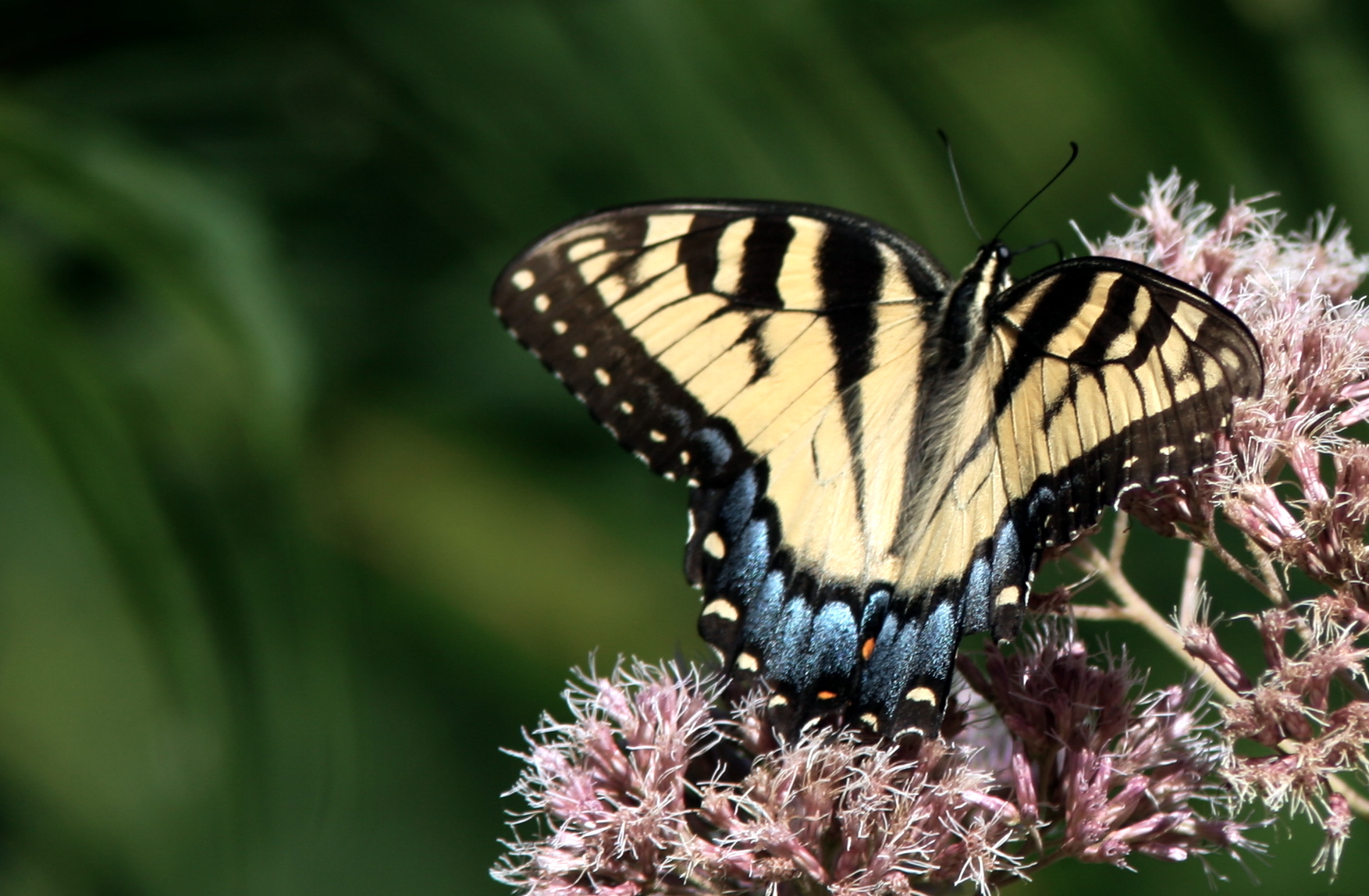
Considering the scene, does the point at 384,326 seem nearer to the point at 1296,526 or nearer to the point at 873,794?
the point at 873,794

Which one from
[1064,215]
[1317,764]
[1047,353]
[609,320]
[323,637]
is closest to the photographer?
[1317,764]

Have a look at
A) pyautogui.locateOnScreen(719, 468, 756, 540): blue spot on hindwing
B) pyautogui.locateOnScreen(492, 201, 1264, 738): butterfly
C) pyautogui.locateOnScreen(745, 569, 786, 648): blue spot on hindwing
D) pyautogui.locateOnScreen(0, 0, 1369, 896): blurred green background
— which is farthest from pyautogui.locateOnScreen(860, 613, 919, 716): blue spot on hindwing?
pyautogui.locateOnScreen(0, 0, 1369, 896): blurred green background

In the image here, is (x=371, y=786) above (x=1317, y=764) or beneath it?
above

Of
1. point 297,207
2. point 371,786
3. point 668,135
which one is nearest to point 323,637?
point 371,786

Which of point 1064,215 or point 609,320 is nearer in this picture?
point 609,320

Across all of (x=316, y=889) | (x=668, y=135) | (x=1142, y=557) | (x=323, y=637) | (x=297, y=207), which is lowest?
(x=1142, y=557)

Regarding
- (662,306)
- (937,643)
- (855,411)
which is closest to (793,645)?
(937,643)

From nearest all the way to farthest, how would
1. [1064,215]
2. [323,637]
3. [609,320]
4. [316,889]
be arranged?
[609,320] < [323,637] < [1064,215] < [316,889]

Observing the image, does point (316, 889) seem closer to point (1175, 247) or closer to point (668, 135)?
point (668, 135)
